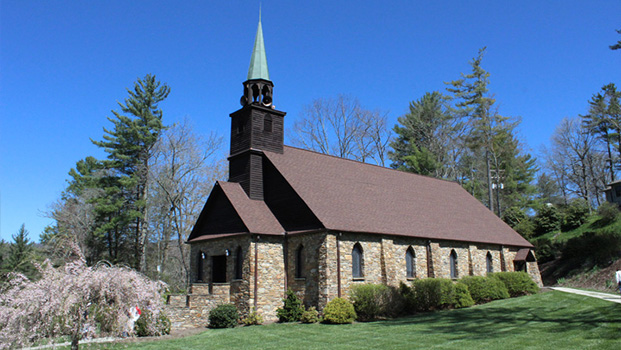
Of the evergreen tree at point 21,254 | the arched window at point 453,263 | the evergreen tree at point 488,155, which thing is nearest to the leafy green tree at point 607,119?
the evergreen tree at point 488,155

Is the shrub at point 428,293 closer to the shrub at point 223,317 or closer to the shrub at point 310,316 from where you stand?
the shrub at point 310,316

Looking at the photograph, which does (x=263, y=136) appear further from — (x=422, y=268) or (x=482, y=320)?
(x=482, y=320)

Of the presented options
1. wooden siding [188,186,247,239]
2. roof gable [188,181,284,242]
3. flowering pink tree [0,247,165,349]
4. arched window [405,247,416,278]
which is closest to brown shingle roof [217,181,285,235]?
roof gable [188,181,284,242]

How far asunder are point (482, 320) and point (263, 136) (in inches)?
586

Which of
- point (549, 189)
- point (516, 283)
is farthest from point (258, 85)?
point (549, 189)

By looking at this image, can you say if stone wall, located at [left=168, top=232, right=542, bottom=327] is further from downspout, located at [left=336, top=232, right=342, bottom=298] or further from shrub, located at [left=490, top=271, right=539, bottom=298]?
shrub, located at [left=490, top=271, right=539, bottom=298]

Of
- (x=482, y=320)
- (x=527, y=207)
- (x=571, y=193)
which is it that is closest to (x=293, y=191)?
(x=482, y=320)

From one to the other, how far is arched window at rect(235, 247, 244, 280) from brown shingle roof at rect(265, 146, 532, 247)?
422cm

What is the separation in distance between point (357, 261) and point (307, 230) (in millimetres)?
2962

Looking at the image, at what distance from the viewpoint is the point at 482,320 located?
1777 centimetres

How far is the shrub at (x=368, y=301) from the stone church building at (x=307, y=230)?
762 mm

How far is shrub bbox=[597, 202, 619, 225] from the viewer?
34.6 metres

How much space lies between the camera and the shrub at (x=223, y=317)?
778 inches

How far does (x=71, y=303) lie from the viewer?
411 inches
